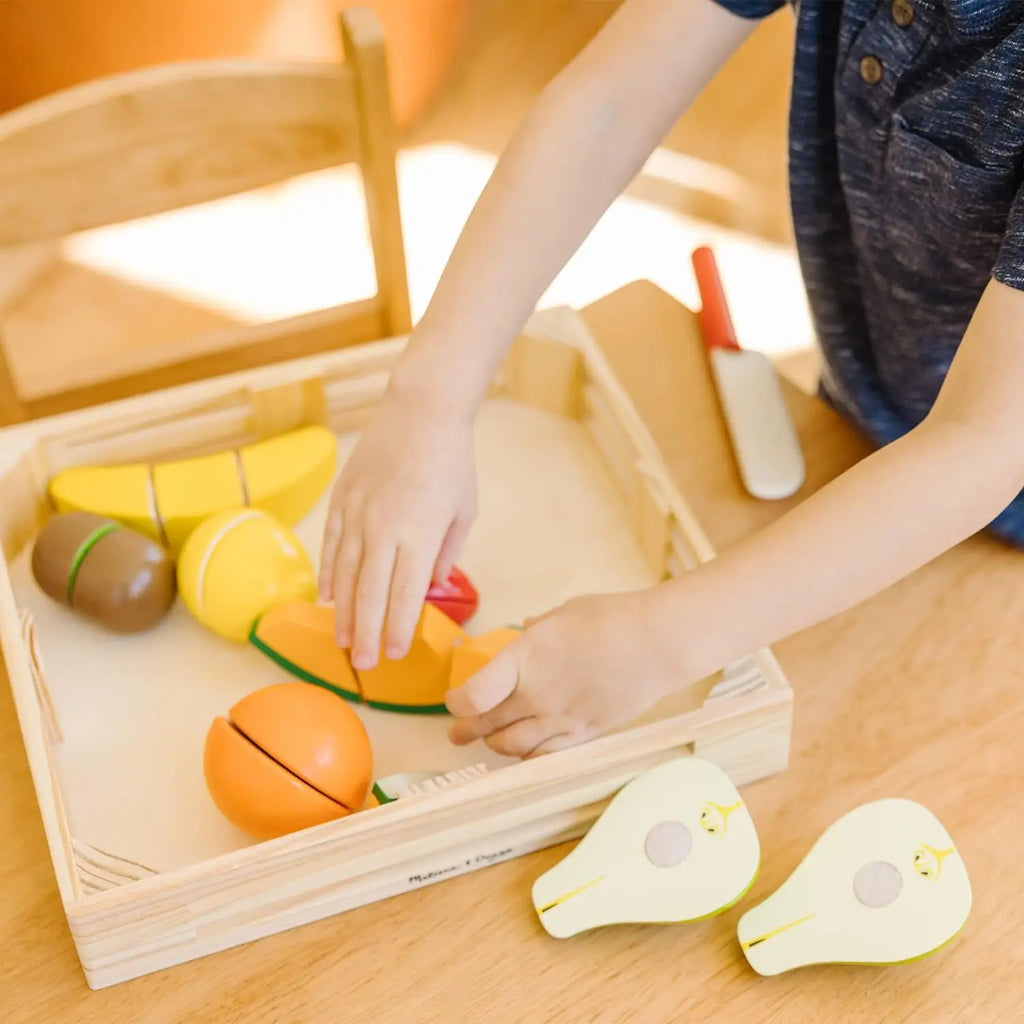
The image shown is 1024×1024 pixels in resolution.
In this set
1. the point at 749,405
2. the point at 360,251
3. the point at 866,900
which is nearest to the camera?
the point at 866,900

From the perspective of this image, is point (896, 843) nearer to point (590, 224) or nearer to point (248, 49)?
point (590, 224)

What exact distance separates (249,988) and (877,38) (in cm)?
58

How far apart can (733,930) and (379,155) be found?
0.55 m

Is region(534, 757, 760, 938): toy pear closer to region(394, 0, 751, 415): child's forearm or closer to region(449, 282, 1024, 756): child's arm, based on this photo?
region(449, 282, 1024, 756): child's arm

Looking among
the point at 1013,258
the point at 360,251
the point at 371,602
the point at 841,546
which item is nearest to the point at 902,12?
the point at 1013,258

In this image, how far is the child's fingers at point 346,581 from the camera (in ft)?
2.09

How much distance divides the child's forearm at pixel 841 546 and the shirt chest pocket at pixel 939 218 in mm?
188

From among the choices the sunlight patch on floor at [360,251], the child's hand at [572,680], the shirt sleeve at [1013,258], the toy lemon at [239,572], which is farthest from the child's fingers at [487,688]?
the sunlight patch on floor at [360,251]

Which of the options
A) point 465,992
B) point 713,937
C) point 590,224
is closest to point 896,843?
point 713,937

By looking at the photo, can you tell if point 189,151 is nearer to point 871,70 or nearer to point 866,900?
point 871,70

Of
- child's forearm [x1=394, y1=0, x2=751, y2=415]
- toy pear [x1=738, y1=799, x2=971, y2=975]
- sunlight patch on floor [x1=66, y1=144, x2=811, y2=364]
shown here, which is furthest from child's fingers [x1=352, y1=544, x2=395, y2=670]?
sunlight patch on floor [x1=66, y1=144, x2=811, y2=364]

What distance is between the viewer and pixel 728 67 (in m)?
1.89

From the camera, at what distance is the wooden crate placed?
536mm

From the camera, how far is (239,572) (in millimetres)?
666
